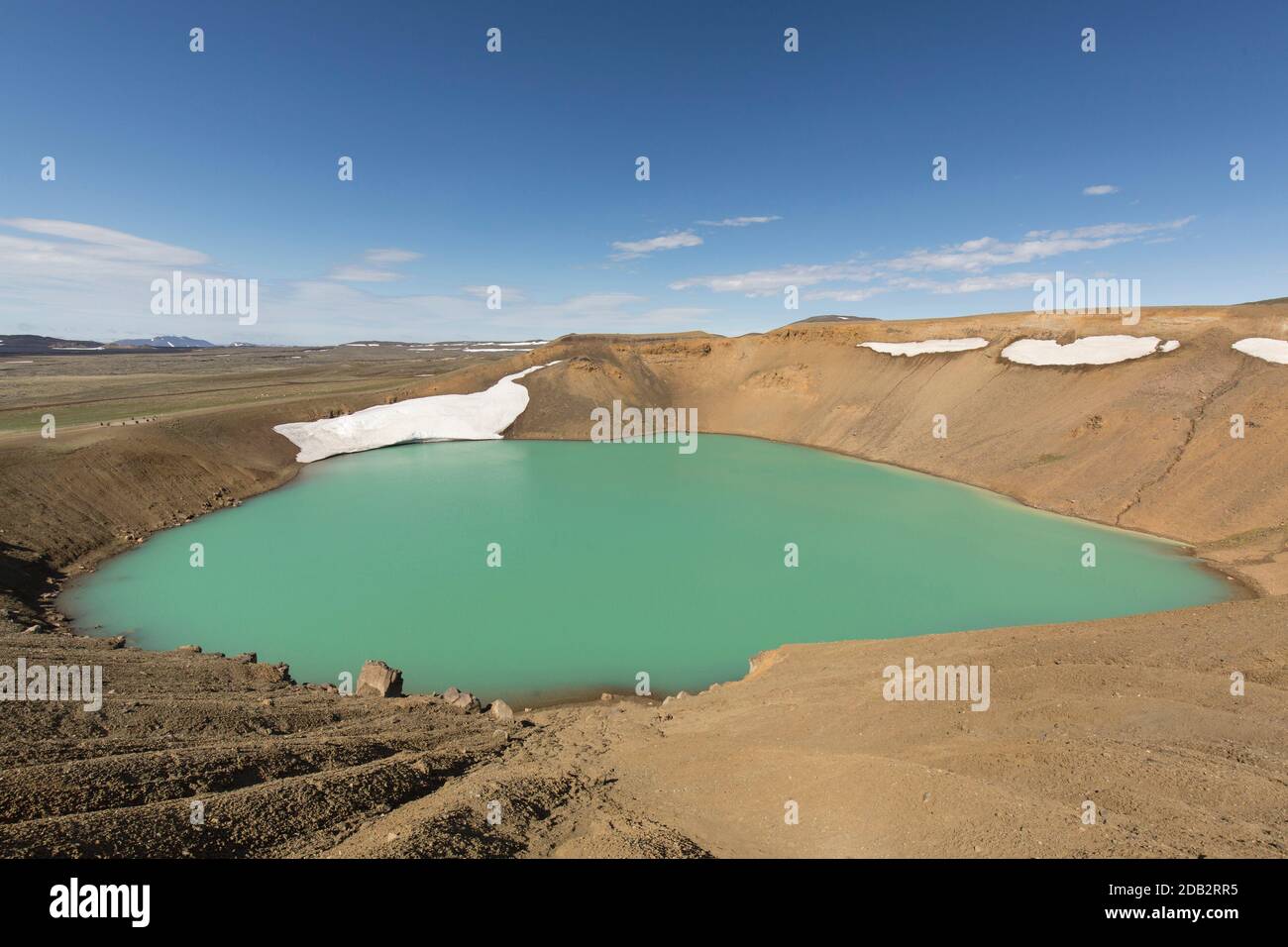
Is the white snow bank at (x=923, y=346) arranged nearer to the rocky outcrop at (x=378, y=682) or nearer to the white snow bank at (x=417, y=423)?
the white snow bank at (x=417, y=423)

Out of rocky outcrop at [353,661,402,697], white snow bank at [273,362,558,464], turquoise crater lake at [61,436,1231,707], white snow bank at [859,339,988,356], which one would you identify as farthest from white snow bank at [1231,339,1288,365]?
white snow bank at [273,362,558,464]

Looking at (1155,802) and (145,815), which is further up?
(145,815)

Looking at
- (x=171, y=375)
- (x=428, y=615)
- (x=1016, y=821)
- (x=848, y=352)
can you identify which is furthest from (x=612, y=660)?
(x=171, y=375)

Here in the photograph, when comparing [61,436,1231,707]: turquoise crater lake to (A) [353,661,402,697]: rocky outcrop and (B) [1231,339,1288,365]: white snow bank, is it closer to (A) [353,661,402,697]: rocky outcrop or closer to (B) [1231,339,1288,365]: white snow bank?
(A) [353,661,402,697]: rocky outcrop

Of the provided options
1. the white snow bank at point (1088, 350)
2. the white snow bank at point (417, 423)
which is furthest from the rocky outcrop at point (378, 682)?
the white snow bank at point (1088, 350)

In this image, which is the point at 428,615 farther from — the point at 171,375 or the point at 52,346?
the point at 52,346

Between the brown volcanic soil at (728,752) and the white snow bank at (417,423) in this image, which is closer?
the brown volcanic soil at (728,752)

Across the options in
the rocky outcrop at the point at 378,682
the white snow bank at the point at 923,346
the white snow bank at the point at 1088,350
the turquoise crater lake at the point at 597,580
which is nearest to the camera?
the rocky outcrop at the point at 378,682
